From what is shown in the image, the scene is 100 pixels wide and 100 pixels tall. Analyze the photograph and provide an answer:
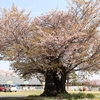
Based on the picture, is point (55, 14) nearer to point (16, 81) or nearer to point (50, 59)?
point (50, 59)

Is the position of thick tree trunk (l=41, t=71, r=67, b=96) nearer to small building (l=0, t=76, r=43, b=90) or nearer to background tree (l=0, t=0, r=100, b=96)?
background tree (l=0, t=0, r=100, b=96)

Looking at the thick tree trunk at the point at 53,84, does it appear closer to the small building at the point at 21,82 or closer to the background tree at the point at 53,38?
the background tree at the point at 53,38

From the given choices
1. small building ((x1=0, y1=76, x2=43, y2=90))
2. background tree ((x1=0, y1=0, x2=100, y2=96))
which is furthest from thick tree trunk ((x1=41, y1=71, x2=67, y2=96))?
small building ((x1=0, y1=76, x2=43, y2=90))

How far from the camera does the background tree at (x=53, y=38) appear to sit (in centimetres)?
2123

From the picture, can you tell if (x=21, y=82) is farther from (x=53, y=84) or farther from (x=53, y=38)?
(x=53, y=38)

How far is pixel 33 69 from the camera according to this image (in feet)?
85.0

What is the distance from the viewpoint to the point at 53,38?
2059cm

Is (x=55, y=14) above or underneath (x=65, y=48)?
above

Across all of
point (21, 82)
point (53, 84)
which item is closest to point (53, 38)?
point (53, 84)

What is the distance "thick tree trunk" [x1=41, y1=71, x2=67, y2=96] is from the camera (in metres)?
25.9

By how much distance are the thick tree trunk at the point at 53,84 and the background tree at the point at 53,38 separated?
160mm

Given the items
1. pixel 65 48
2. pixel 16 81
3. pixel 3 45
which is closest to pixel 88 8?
pixel 65 48

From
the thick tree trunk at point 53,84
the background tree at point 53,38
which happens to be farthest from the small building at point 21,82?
the background tree at point 53,38

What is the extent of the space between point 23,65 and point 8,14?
5.17 m
